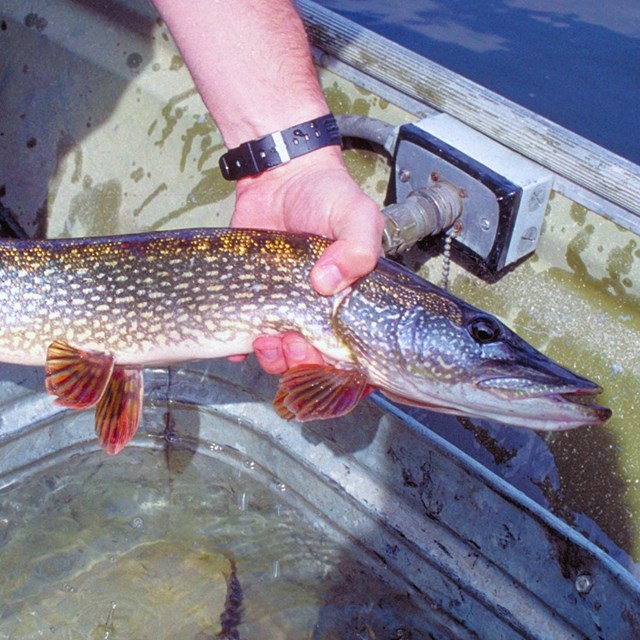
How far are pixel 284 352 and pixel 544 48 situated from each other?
13.9ft

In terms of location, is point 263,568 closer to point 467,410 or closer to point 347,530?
point 347,530

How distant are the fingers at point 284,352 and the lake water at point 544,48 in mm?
3262

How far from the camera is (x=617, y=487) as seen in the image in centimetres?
241

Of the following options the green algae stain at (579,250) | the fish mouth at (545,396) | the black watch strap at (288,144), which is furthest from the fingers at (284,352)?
the green algae stain at (579,250)

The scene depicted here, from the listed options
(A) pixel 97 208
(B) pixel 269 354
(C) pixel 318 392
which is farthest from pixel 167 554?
(A) pixel 97 208

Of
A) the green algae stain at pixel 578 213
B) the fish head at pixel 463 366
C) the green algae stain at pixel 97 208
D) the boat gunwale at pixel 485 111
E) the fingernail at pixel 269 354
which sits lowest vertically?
the green algae stain at pixel 97 208

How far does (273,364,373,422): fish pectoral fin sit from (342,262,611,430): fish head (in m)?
0.09

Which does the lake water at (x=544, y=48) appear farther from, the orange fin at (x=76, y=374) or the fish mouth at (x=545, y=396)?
the orange fin at (x=76, y=374)

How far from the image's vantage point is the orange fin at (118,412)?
221 cm

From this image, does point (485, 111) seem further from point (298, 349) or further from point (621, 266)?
point (298, 349)

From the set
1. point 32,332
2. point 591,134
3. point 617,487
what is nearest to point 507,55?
point 591,134

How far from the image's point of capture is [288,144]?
2398 millimetres

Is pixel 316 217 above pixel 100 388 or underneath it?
above

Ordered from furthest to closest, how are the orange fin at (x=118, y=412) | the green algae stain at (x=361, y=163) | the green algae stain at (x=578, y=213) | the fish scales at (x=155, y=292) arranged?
1. the green algae stain at (x=361, y=163)
2. the green algae stain at (x=578, y=213)
3. the orange fin at (x=118, y=412)
4. the fish scales at (x=155, y=292)
